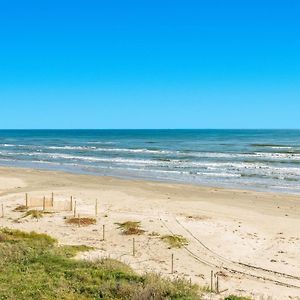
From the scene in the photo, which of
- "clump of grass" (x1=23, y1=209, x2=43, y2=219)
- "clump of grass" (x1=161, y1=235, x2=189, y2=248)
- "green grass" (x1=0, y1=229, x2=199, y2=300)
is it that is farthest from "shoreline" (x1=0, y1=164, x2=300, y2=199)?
"green grass" (x1=0, y1=229, x2=199, y2=300)

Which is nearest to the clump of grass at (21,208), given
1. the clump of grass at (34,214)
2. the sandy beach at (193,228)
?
the sandy beach at (193,228)

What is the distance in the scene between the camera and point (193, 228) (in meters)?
23.3

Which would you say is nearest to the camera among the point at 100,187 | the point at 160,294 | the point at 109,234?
the point at 160,294

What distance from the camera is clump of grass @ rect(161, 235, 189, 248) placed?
19828 millimetres

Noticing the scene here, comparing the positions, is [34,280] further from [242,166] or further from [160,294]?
[242,166]

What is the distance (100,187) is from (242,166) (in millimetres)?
22513

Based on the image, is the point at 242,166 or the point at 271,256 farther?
the point at 242,166

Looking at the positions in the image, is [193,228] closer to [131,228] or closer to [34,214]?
[131,228]

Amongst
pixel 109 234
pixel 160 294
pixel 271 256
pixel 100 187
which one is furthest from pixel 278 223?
pixel 100 187

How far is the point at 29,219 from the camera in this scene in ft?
81.2

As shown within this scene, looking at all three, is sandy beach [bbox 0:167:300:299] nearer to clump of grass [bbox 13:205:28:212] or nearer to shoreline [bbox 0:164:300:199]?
clump of grass [bbox 13:205:28:212]

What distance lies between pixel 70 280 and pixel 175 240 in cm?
802

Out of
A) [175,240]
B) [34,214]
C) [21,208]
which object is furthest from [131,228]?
[21,208]

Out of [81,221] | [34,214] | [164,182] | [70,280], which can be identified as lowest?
[81,221]
